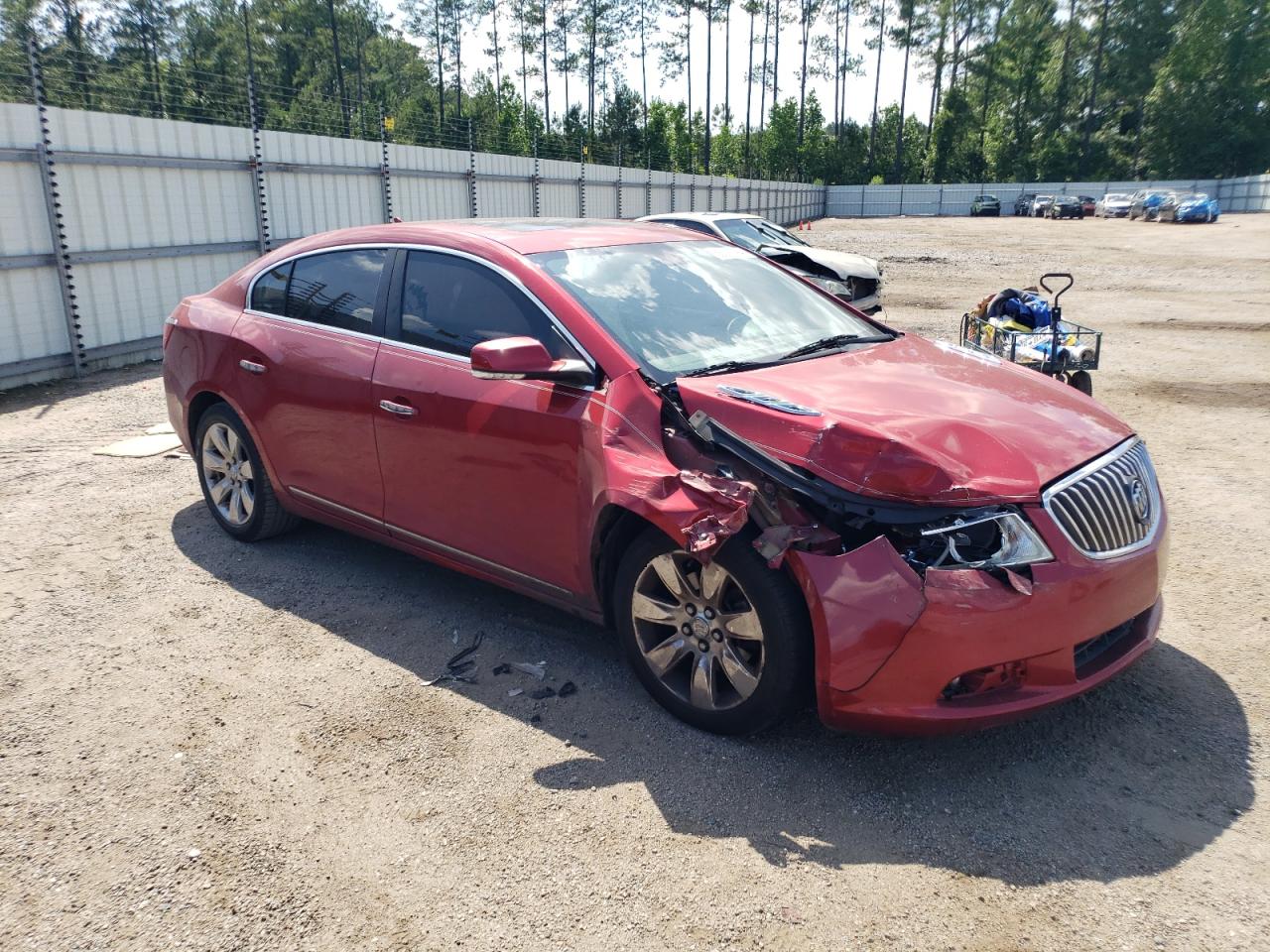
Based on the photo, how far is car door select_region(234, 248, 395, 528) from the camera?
14.7ft

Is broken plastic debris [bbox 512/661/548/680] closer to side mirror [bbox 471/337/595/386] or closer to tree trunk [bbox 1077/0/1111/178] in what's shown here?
side mirror [bbox 471/337/595/386]

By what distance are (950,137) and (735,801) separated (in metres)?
88.8

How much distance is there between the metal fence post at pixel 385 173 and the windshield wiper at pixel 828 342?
11402 millimetres

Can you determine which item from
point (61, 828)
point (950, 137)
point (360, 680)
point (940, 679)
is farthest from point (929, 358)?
point (950, 137)

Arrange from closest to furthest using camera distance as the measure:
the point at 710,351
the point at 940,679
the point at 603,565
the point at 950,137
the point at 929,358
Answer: the point at 940,679, the point at 603,565, the point at 710,351, the point at 929,358, the point at 950,137

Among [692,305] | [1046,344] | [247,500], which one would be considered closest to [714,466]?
[692,305]

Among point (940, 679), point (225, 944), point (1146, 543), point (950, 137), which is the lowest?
point (225, 944)

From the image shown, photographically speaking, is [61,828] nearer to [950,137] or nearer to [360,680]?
[360,680]

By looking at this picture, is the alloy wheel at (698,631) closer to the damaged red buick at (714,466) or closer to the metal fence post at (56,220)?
the damaged red buick at (714,466)

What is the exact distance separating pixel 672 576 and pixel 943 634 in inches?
36.3

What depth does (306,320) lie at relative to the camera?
4.80 m

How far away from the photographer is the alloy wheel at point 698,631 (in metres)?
3.27

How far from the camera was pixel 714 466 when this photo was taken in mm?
3307

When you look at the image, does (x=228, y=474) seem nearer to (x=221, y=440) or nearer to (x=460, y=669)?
(x=221, y=440)
